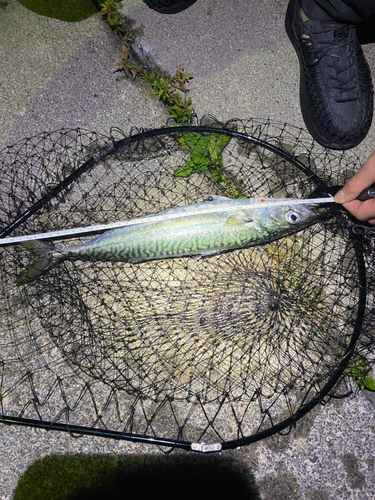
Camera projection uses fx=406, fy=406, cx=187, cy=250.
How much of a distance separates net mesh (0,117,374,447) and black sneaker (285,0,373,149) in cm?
54

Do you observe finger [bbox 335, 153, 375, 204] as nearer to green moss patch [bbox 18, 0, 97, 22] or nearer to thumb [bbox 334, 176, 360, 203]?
thumb [bbox 334, 176, 360, 203]

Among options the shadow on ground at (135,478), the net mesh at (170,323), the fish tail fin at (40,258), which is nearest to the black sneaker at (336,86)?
the net mesh at (170,323)

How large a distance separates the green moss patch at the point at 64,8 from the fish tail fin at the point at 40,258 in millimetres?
2305

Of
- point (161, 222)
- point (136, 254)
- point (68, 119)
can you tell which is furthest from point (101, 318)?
point (68, 119)

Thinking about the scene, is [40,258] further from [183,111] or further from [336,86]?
[336,86]

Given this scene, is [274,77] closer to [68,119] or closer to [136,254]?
[68,119]

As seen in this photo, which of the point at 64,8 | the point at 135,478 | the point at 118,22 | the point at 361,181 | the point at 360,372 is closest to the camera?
the point at 361,181

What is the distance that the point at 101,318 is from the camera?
2.96 meters

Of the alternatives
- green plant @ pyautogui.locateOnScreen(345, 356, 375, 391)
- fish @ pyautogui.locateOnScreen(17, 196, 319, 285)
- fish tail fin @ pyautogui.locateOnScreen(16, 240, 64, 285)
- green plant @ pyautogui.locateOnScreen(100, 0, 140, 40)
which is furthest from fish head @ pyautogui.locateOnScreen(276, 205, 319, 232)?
green plant @ pyautogui.locateOnScreen(100, 0, 140, 40)

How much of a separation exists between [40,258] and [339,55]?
2.85 metres

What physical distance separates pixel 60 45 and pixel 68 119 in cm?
78

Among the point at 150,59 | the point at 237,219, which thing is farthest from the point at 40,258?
the point at 150,59

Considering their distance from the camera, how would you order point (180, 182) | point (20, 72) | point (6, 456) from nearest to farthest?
point (6, 456), point (180, 182), point (20, 72)

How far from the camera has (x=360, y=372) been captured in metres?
2.89
